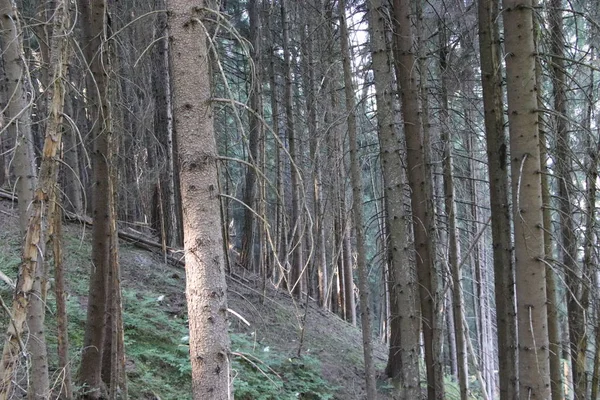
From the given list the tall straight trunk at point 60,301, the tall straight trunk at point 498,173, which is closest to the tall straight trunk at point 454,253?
the tall straight trunk at point 498,173

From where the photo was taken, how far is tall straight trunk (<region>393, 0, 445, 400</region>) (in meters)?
6.02

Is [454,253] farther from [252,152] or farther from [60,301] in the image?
[252,152]

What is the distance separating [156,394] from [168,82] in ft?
21.1

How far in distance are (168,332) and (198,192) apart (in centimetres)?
491

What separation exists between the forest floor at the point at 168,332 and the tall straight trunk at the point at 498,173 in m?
2.24

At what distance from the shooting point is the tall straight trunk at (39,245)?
9.21 feet

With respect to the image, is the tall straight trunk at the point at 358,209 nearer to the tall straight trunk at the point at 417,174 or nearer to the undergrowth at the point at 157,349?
the tall straight trunk at the point at 417,174

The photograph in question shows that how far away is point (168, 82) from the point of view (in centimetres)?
988

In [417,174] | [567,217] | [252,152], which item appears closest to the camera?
[567,217]

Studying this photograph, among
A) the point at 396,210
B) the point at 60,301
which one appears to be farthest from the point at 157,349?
the point at 396,210

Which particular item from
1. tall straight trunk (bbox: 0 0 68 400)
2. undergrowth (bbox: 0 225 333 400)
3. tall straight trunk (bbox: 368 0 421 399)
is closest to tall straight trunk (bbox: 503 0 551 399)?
tall straight trunk (bbox: 368 0 421 399)

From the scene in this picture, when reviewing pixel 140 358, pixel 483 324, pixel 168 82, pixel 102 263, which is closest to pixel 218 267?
pixel 102 263

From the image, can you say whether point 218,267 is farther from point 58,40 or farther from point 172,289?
point 172,289

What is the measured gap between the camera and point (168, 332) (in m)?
7.07
